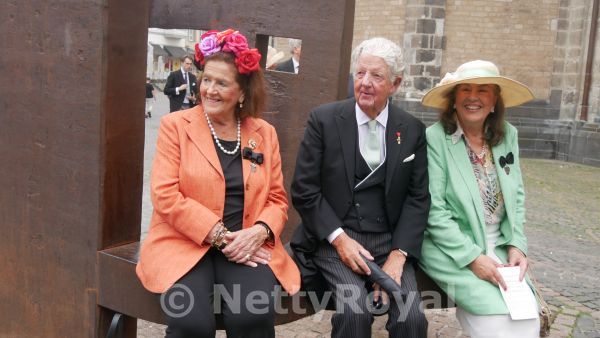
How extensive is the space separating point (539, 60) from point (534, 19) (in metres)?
1.02

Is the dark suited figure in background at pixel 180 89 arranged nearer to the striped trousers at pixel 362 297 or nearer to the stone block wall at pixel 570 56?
the stone block wall at pixel 570 56

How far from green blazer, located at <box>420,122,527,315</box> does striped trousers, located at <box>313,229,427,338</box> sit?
166 mm

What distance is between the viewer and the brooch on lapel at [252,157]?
9.77ft

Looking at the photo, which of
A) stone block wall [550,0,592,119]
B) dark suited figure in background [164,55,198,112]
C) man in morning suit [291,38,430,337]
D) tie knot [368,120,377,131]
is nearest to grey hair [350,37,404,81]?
man in morning suit [291,38,430,337]

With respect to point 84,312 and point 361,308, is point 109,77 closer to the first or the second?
point 84,312

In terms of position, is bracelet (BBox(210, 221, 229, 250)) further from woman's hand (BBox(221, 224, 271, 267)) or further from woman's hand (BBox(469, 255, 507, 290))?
woman's hand (BBox(469, 255, 507, 290))

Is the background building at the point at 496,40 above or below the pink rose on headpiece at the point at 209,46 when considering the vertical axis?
above

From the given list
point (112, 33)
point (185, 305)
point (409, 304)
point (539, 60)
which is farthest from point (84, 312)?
point (539, 60)

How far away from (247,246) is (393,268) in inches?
26.2

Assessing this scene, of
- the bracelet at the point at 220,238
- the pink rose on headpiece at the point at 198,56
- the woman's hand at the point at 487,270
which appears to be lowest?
the woman's hand at the point at 487,270

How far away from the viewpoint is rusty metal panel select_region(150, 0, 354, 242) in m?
3.80

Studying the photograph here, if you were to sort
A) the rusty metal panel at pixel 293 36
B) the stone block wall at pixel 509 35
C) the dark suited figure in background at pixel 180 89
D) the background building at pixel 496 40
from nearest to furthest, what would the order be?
the rusty metal panel at pixel 293 36
the dark suited figure in background at pixel 180 89
the background building at pixel 496 40
the stone block wall at pixel 509 35

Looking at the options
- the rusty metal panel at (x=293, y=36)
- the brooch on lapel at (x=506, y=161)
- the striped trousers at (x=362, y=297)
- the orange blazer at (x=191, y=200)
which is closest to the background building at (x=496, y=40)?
the rusty metal panel at (x=293, y=36)

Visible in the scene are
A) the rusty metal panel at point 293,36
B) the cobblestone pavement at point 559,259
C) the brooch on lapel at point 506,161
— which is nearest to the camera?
the brooch on lapel at point 506,161
